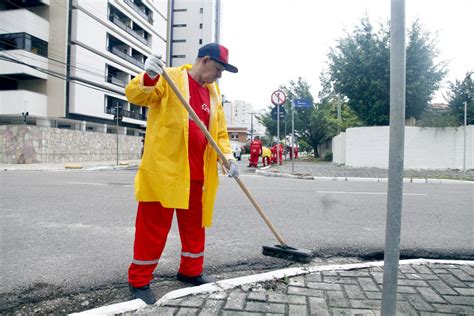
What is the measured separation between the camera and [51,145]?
1892cm

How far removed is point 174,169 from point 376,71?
50.6 ft

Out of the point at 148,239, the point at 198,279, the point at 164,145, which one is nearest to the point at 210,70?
the point at 164,145

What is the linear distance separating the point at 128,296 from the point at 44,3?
1010 inches

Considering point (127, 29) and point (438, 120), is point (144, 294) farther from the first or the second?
point (127, 29)

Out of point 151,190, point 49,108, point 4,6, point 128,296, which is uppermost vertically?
point 4,6

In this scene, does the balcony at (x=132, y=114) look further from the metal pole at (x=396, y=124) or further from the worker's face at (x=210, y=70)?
the metal pole at (x=396, y=124)

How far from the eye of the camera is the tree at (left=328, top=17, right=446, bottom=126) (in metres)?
14.9

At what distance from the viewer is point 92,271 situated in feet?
9.07

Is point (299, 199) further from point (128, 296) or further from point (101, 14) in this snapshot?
point (101, 14)

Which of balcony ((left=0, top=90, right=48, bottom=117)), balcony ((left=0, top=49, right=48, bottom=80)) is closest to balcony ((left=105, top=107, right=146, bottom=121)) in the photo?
balcony ((left=0, top=49, right=48, bottom=80))

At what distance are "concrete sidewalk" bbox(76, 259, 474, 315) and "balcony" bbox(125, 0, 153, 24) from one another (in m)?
34.8

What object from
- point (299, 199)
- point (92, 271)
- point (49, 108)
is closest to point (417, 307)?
point (92, 271)

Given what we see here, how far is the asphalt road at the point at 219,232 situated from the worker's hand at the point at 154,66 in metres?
1.57

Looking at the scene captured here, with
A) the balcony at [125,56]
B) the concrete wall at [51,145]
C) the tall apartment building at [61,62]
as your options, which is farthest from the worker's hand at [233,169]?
the balcony at [125,56]
